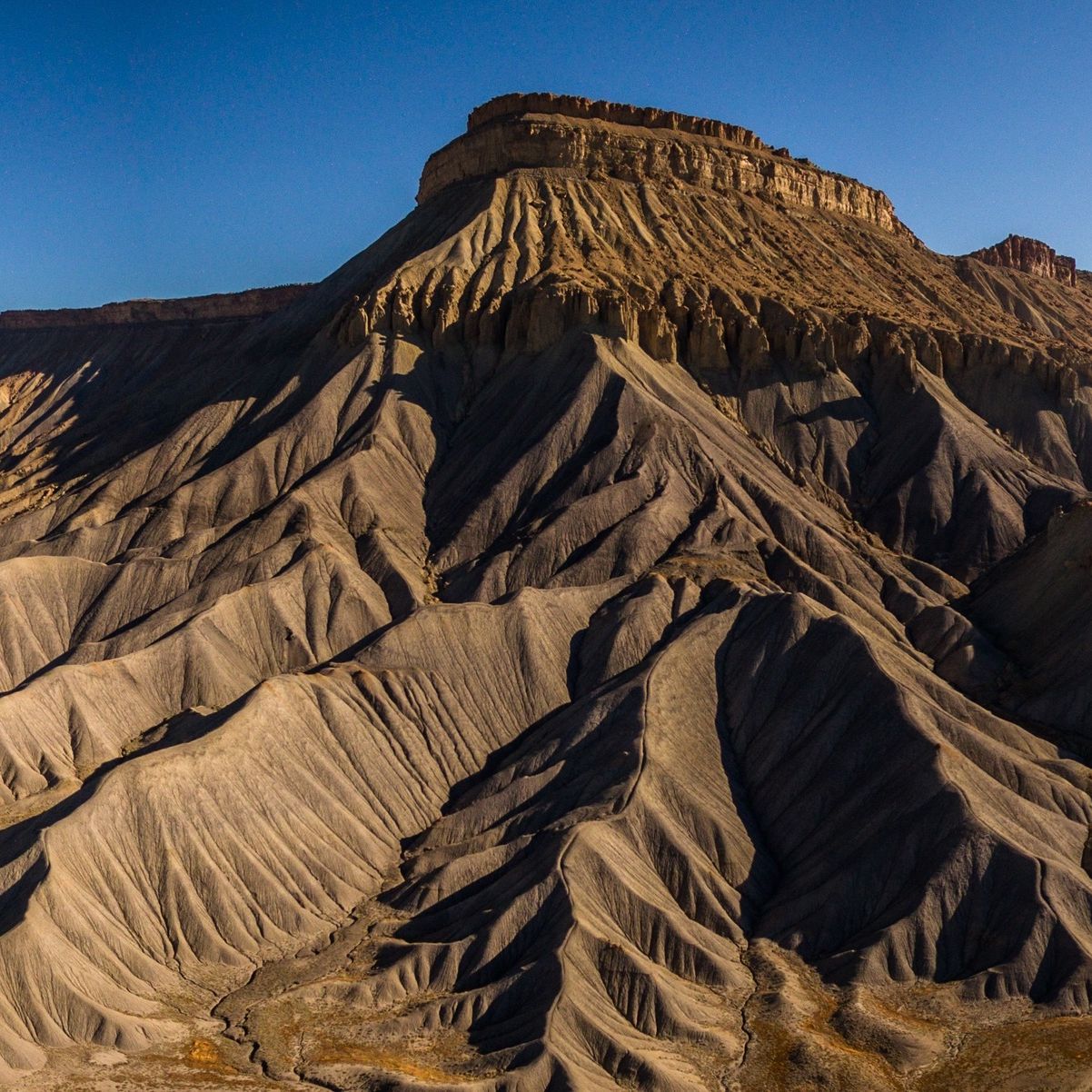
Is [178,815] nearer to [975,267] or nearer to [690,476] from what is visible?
[690,476]

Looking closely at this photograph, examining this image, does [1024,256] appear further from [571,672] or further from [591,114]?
[571,672]

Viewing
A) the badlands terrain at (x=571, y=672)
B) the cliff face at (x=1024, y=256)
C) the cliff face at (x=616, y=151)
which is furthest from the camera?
the cliff face at (x=1024, y=256)

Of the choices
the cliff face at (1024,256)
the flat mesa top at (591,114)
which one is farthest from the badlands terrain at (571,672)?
the cliff face at (1024,256)

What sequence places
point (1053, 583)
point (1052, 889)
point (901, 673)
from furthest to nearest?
point (1053, 583) < point (901, 673) < point (1052, 889)

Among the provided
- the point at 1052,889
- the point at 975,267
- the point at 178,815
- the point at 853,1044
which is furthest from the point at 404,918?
the point at 975,267

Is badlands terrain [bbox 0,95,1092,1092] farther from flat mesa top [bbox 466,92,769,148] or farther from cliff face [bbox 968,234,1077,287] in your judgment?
cliff face [bbox 968,234,1077,287]

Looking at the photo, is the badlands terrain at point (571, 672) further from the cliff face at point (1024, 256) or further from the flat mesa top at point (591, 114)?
the cliff face at point (1024, 256)
